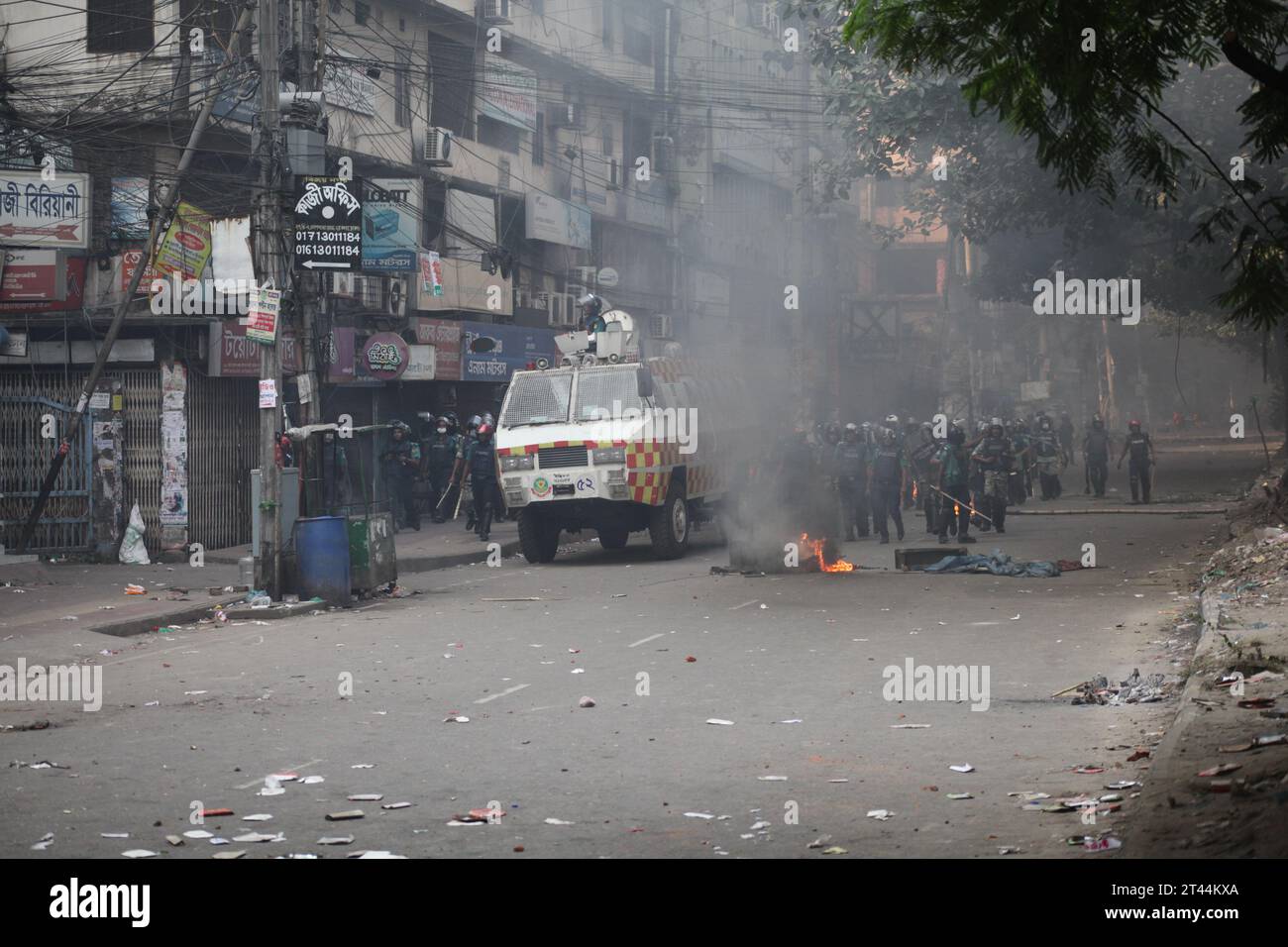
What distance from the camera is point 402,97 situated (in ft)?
97.5

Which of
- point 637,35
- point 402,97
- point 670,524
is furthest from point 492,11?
point 670,524

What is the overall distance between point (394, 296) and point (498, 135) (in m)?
7.10

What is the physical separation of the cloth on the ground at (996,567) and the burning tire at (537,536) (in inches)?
222

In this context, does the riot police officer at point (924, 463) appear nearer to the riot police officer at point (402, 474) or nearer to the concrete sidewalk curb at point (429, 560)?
the concrete sidewalk curb at point (429, 560)

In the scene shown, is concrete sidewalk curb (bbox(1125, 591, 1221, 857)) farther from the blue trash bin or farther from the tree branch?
the blue trash bin

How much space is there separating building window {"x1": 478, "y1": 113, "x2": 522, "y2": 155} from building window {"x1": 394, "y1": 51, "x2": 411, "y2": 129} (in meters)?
3.01

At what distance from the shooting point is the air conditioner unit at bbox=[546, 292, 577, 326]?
35.5 meters

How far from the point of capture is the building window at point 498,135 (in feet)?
108

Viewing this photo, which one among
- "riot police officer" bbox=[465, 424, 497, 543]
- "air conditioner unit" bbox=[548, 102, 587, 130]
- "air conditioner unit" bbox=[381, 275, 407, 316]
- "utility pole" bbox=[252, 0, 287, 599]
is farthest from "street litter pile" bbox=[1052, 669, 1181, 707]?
"air conditioner unit" bbox=[548, 102, 587, 130]

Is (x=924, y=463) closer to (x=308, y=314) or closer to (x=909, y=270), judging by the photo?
(x=308, y=314)

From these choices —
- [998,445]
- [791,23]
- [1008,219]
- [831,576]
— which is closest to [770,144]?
[791,23]

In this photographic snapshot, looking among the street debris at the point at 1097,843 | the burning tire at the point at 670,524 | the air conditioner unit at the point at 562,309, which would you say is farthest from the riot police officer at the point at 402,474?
the street debris at the point at 1097,843

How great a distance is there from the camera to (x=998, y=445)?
2444 cm

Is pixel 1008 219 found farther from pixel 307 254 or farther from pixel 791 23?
pixel 791 23
